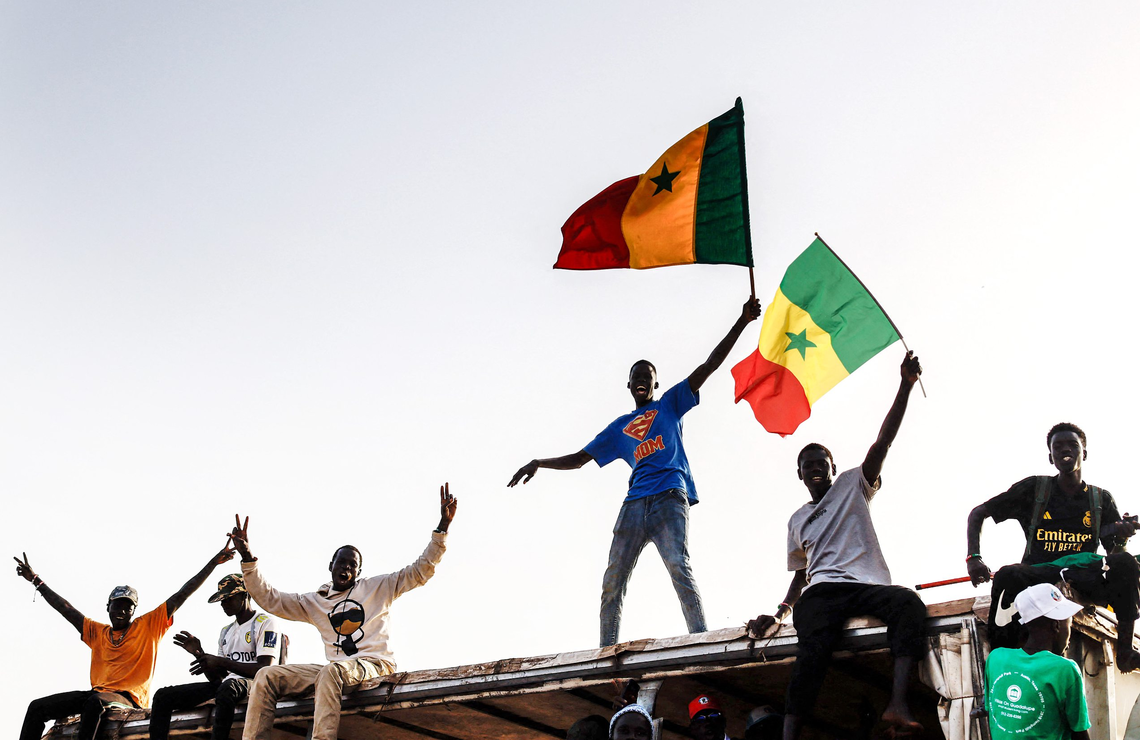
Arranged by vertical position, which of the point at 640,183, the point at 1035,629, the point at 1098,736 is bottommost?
the point at 1098,736

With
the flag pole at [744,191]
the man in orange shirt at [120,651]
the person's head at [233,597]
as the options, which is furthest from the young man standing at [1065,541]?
the man in orange shirt at [120,651]

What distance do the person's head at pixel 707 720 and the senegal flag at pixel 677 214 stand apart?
3785mm

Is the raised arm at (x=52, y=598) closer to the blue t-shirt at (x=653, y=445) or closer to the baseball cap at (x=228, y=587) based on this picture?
the baseball cap at (x=228, y=587)

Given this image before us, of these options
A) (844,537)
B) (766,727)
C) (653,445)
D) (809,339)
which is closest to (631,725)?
(766,727)

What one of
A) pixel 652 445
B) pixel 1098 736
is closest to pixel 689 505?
pixel 652 445

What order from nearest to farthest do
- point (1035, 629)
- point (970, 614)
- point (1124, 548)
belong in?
point (1035, 629)
point (970, 614)
point (1124, 548)

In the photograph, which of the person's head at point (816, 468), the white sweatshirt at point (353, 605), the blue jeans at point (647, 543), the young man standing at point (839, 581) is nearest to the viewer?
the young man standing at point (839, 581)

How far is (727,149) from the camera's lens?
9.83 metres

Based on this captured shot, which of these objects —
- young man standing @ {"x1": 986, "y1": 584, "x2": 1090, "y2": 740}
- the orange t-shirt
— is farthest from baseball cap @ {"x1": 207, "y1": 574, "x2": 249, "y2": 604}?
young man standing @ {"x1": 986, "y1": 584, "x2": 1090, "y2": 740}

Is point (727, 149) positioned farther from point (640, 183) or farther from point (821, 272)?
point (821, 272)

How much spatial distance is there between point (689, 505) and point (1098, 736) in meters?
3.26

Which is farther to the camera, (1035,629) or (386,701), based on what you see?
(386,701)

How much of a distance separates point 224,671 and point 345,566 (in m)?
1.22

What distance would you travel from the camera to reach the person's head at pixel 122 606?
10.5 meters
